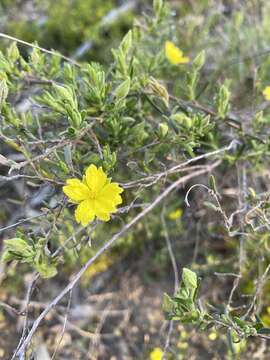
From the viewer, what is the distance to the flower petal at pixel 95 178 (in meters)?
1.35

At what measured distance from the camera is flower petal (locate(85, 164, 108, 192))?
1.35 metres

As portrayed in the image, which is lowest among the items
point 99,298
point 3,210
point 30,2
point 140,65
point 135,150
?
point 99,298

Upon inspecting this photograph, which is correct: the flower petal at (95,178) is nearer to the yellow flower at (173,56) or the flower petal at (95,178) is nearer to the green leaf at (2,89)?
the green leaf at (2,89)

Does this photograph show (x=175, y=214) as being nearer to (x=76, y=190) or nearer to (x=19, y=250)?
(x=76, y=190)

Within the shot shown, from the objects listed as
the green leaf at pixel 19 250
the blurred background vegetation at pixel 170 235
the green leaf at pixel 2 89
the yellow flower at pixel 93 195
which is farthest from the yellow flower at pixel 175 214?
the green leaf at pixel 2 89

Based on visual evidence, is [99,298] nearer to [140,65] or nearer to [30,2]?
[140,65]

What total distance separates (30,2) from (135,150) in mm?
1729

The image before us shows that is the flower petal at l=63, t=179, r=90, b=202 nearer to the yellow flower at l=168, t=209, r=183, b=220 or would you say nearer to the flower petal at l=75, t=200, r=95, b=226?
the flower petal at l=75, t=200, r=95, b=226

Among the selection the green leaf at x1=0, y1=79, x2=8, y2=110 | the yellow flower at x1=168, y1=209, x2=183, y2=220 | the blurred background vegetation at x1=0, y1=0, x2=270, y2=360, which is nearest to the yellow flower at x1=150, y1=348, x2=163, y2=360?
the blurred background vegetation at x1=0, y1=0, x2=270, y2=360

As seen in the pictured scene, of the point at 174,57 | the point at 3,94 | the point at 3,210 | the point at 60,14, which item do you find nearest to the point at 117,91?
the point at 3,94

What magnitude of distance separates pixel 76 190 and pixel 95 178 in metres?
0.07

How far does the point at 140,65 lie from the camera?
1827 millimetres

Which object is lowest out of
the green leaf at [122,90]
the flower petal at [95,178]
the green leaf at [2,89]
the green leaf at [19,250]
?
the green leaf at [19,250]

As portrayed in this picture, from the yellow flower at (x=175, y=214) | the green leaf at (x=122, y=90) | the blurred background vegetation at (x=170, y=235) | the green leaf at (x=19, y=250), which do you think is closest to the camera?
the green leaf at (x=19, y=250)
